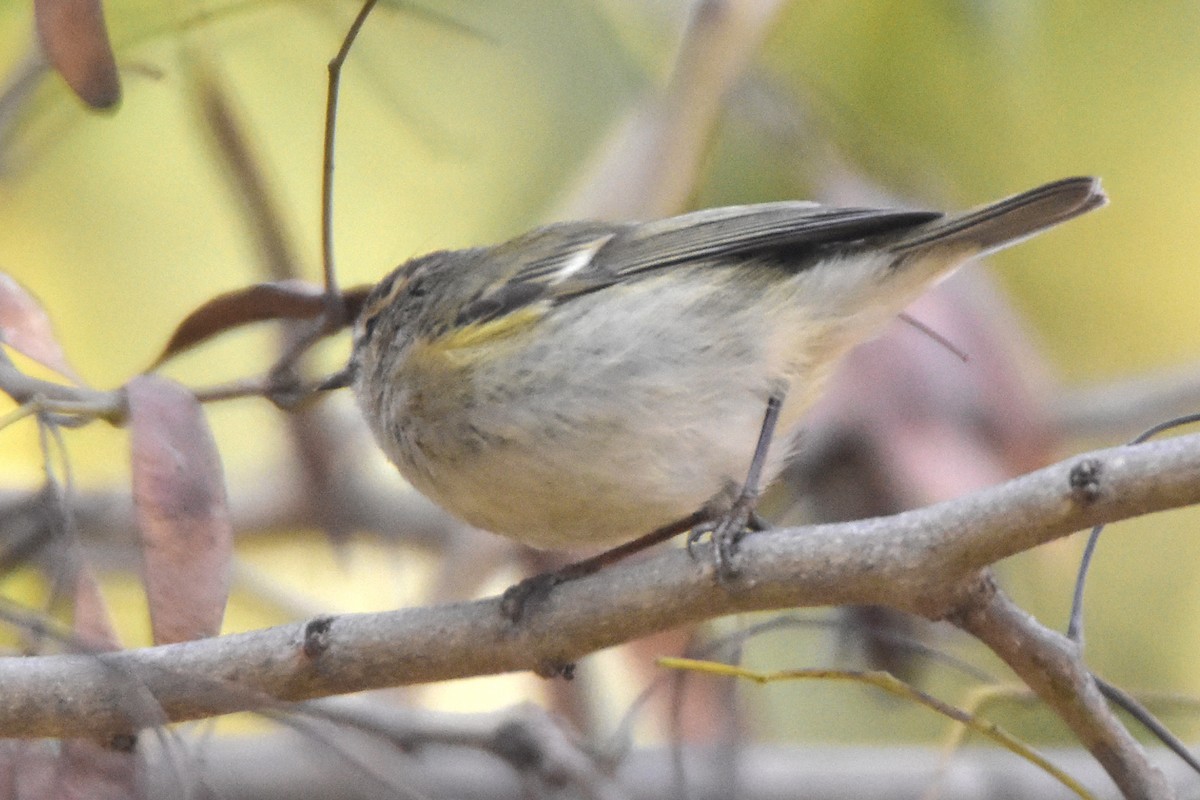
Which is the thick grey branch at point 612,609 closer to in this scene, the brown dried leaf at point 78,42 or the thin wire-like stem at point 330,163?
the thin wire-like stem at point 330,163

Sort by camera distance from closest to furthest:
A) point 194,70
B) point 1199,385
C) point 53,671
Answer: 1. point 53,671
2. point 194,70
3. point 1199,385

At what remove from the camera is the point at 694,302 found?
287 centimetres

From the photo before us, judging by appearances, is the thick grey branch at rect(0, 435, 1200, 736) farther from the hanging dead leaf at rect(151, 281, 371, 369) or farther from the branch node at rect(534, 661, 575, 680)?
the hanging dead leaf at rect(151, 281, 371, 369)

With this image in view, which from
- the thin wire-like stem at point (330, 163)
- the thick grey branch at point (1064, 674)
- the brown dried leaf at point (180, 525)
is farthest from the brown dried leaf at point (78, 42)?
the thick grey branch at point (1064, 674)

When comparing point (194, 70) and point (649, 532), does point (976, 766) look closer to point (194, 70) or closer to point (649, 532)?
point (649, 532)

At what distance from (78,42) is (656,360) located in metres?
1.24

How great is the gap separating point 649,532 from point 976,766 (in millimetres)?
1423

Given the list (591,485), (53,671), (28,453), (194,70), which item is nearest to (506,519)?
(591,485)

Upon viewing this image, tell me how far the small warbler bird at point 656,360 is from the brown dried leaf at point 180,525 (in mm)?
739

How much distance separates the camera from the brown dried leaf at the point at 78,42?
6.40ft

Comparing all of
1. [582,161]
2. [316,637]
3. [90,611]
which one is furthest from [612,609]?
[582,161]

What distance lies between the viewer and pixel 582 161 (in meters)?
5.51

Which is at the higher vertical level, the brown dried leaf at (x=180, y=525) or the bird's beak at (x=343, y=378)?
the bird's beak at (x=343, y=378)

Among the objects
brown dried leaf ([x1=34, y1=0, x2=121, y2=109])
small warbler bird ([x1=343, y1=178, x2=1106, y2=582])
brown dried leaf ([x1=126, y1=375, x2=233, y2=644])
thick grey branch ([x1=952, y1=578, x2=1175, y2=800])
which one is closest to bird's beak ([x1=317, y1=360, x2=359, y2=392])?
small warbler bird ([x1=343, y1=178, x2=1106, y2=582])
